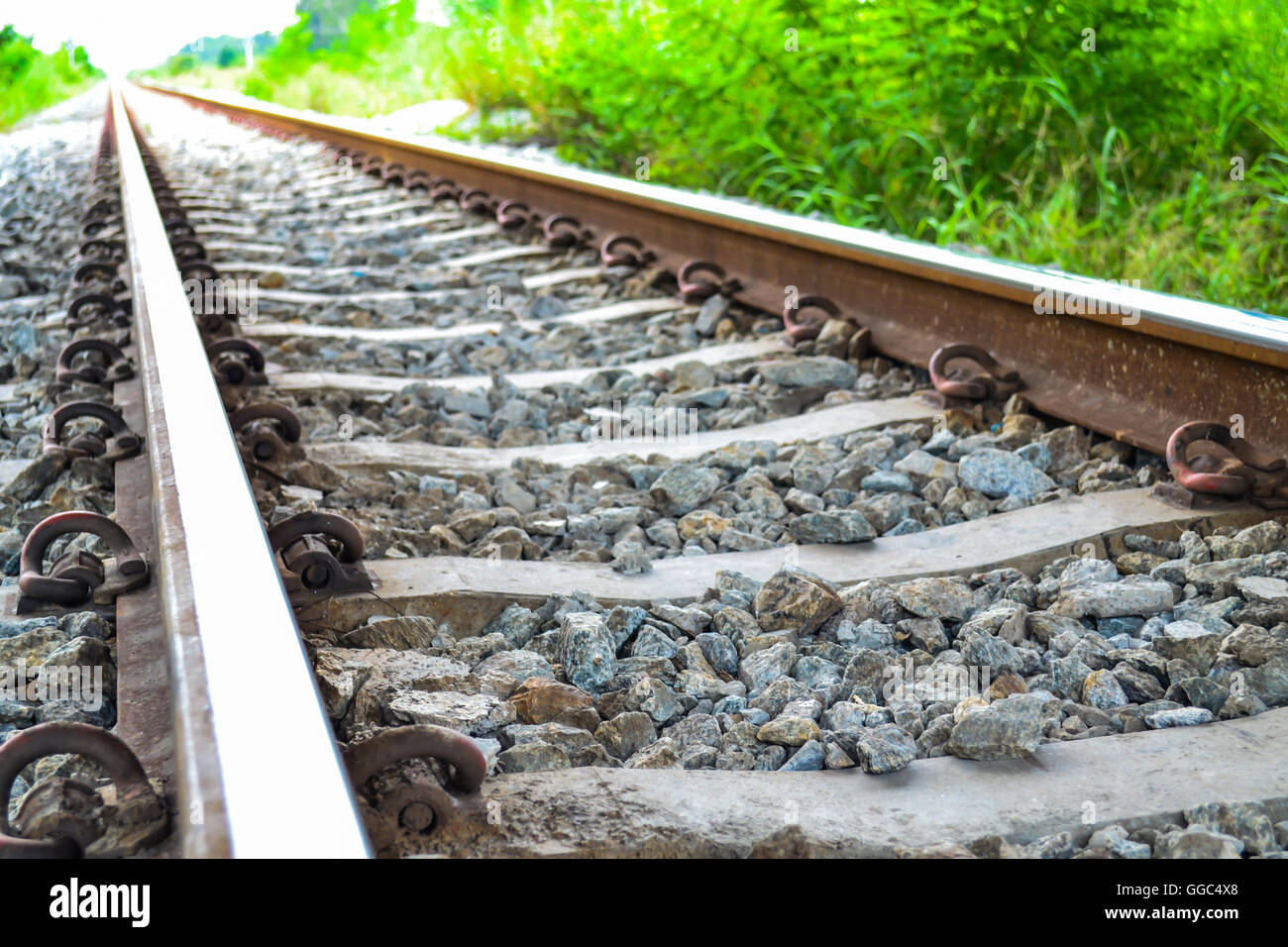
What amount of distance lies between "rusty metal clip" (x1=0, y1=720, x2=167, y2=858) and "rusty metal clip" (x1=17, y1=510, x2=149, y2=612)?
587 mm

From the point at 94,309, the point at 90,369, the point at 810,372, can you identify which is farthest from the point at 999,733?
the point at 94,309

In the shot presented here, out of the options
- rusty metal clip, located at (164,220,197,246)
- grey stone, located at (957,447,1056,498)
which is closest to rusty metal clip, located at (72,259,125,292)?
rusty metal clip, located at (164,220,197,246)

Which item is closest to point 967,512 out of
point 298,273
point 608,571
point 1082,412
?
point 1082,412

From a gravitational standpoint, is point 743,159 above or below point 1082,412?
above

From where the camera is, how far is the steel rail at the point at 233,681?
3.15ft

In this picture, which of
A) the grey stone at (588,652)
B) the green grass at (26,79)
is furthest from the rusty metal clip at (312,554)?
the green grass at (26,79)

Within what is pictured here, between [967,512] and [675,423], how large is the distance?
0.87m

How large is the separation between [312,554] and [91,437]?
0.85m

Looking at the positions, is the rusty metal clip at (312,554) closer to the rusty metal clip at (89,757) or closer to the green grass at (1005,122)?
the rusty metal clip at (89,757)

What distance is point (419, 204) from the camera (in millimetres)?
7016

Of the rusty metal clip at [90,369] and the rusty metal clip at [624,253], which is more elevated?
the rusty metal clip at [624,253]

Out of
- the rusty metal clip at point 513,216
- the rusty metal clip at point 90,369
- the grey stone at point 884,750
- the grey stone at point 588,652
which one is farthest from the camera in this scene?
the rusty metal clip at point 513,216

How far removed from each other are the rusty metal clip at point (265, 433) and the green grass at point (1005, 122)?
9.12ft
